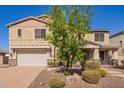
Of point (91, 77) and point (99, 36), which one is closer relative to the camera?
point (91, 77)

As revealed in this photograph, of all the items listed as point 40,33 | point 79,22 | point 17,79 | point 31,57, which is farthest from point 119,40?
point 17,79

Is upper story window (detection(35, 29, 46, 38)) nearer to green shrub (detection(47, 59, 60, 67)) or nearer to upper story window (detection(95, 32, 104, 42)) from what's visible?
green shrub (detection(47, 59, 60, 67))

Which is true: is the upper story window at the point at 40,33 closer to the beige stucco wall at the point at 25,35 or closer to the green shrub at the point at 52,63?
the beige stucco wall at the point at 25,35

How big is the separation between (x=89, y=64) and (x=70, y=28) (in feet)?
15.4

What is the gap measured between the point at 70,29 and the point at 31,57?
47.0 feet

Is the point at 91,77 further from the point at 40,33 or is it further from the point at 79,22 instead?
the point at 40,33

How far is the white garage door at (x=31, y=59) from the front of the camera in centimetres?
3038

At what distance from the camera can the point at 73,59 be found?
17.9 meters

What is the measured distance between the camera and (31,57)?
30469mm

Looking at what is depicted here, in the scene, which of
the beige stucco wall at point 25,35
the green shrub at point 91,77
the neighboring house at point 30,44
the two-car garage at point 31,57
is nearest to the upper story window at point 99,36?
the neighboring house at point 30,44

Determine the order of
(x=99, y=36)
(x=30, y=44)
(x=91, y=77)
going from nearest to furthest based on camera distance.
→ (x=91, y=77) < (x=30, y=44) < (x=99, y=36)

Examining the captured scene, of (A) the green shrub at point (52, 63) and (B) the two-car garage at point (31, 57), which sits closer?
(A) the green shrub at point (52, 63)
